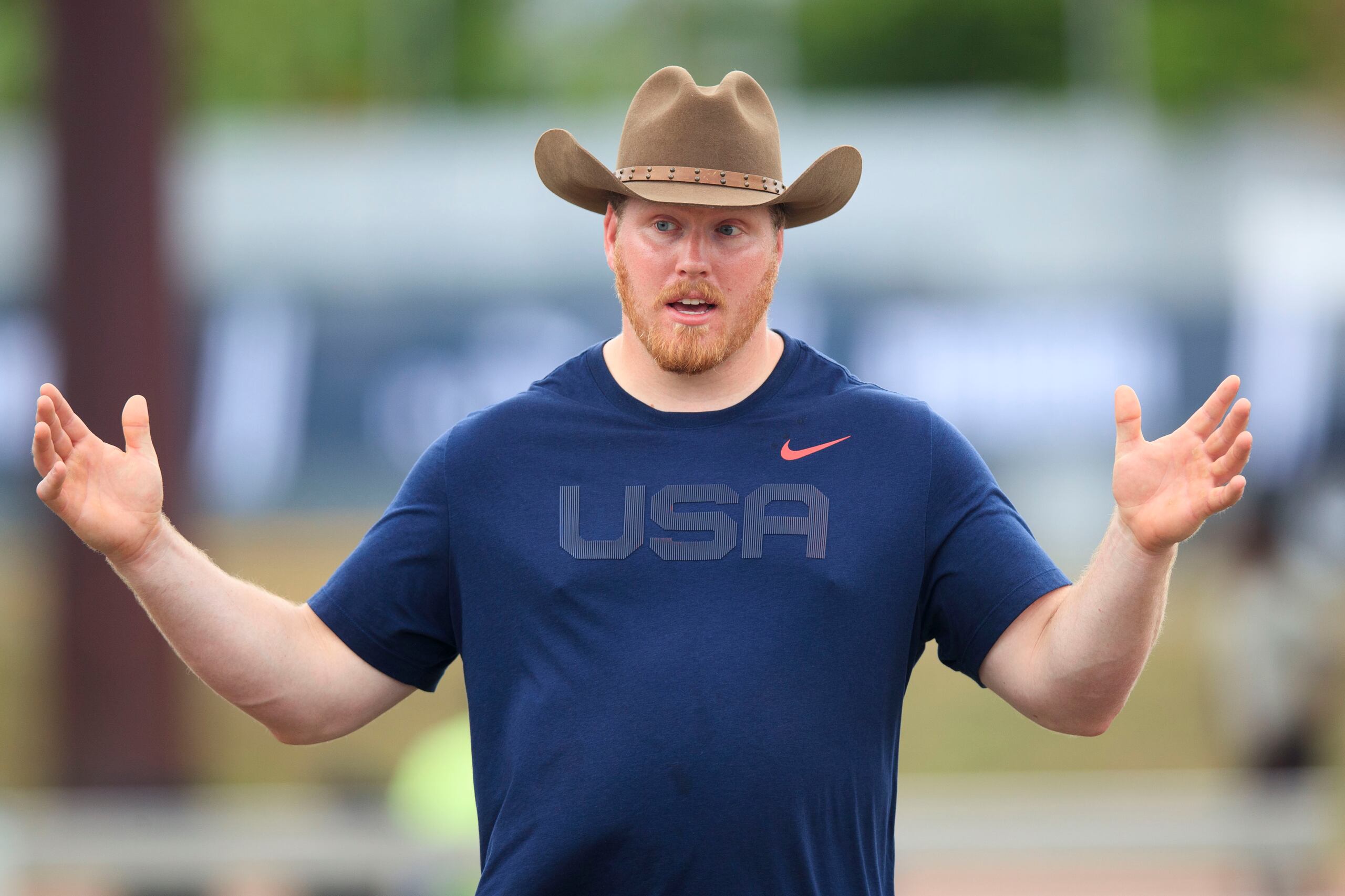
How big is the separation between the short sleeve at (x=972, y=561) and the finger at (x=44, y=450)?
138 cm

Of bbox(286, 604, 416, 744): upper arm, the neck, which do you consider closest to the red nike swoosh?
the neck

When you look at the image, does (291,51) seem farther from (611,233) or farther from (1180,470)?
(1180,470)

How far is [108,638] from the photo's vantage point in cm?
830

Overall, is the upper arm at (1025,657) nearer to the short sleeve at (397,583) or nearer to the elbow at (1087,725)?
the elbow at (1087,725)

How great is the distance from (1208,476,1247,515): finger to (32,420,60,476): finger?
5.71ft

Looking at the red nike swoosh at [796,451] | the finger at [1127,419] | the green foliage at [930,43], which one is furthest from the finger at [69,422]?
the green foliage at [930,43]

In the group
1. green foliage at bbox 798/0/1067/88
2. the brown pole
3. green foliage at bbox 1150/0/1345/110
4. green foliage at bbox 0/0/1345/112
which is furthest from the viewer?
green foliage at bbox 798/0/1067/88

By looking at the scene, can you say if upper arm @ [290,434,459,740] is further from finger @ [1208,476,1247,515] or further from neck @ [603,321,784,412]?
finger @ [1208,476,1247,515]

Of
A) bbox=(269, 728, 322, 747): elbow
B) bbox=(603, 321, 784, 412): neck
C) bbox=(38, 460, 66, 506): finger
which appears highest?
bbox=(603, 321, 784, 412): neck

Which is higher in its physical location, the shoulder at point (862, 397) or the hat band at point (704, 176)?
the hat band at point (704, 176)

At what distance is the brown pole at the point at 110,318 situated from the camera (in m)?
8.27

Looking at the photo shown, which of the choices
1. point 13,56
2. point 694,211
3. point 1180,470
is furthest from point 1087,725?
point 13,56

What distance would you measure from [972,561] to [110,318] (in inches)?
266

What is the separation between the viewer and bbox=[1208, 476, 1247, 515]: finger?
7.70ft
